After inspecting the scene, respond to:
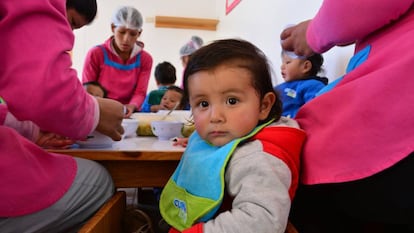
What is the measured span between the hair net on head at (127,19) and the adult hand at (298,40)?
1692 millimetres

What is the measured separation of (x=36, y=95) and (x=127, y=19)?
192 cm

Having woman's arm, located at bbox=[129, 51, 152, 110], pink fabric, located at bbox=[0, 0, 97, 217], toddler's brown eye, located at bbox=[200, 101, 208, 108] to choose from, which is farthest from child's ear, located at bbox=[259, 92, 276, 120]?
woman's arm, located at bbox=[129, 51, 152, 110]

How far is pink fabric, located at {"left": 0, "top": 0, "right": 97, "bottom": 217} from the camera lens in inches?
17.2

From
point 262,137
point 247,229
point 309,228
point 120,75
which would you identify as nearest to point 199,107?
point 262,137

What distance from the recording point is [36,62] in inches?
17.3

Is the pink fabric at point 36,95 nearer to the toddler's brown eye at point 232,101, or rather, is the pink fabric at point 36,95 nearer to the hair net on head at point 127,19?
the toddler's brown eye at point 232,101

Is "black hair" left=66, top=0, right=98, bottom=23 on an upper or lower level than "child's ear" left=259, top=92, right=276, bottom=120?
upper

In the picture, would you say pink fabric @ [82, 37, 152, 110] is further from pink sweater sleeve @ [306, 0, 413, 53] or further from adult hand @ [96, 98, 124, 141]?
pink sweater sleeve @ [306, 0, 413, 53]

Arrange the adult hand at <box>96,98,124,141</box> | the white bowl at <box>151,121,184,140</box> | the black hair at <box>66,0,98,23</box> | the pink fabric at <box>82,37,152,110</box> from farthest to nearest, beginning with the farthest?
the pink fabric at <box>82,37,152,110</box>
the black hair at <box>66,0,98,23</box>
the white bowl at <box>151,121,184,140</box>
the adult hand at <box>96,98,124,141</box>

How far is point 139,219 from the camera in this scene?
83 centimetres

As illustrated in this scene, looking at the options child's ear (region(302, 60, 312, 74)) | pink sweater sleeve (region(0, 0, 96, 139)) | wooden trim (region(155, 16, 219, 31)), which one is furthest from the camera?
wooden trim (region(155, 16, 219, 31))

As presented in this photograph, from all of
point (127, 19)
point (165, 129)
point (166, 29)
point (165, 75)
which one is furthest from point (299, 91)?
point (166, 29)

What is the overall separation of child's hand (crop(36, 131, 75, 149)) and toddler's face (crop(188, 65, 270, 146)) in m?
0.37

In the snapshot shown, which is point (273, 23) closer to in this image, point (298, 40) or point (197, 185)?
point (298, 40)
